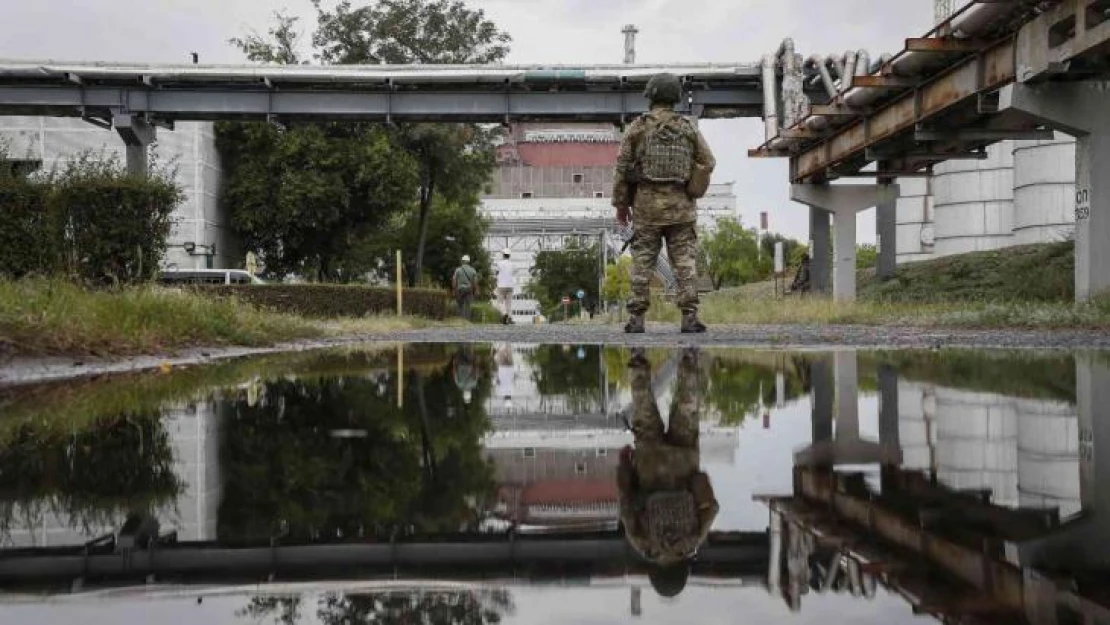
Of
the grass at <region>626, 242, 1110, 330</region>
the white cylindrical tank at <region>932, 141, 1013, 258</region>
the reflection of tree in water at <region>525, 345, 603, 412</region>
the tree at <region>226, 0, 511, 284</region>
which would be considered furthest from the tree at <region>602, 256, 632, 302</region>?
the reflection of tree in water at <region>525, 345, 603, 412</region>

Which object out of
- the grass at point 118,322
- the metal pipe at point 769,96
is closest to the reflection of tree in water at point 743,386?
the grass at point 118,322

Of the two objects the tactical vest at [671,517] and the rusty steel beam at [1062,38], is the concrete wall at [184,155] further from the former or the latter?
the tactical vest at [671,517]

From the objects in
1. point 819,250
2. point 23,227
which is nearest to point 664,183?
point 23,227

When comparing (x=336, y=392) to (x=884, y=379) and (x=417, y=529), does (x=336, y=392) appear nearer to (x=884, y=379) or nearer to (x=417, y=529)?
(x=884, y=379)

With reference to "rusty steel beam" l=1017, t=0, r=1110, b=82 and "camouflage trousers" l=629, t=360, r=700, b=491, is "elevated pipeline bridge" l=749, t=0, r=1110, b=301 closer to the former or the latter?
"rusty steel beam" l=1017, t=0, r=1110, b=82

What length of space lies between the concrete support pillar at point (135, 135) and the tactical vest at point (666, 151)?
34.1m

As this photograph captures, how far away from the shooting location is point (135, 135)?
140 ft

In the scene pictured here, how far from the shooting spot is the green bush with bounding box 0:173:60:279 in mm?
15039

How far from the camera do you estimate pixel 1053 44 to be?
50.9ft

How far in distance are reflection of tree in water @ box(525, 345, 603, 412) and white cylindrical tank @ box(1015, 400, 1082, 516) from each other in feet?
6.38

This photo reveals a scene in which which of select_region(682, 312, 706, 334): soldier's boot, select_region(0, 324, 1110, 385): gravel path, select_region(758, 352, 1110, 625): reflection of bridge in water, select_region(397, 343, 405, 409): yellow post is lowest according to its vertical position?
Answer: select_region(758, 352, 1110, 625): reflection of bridge in water

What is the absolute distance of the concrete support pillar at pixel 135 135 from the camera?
4191 cm

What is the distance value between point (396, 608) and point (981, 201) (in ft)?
149

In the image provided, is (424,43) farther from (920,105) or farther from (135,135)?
(920,105)
